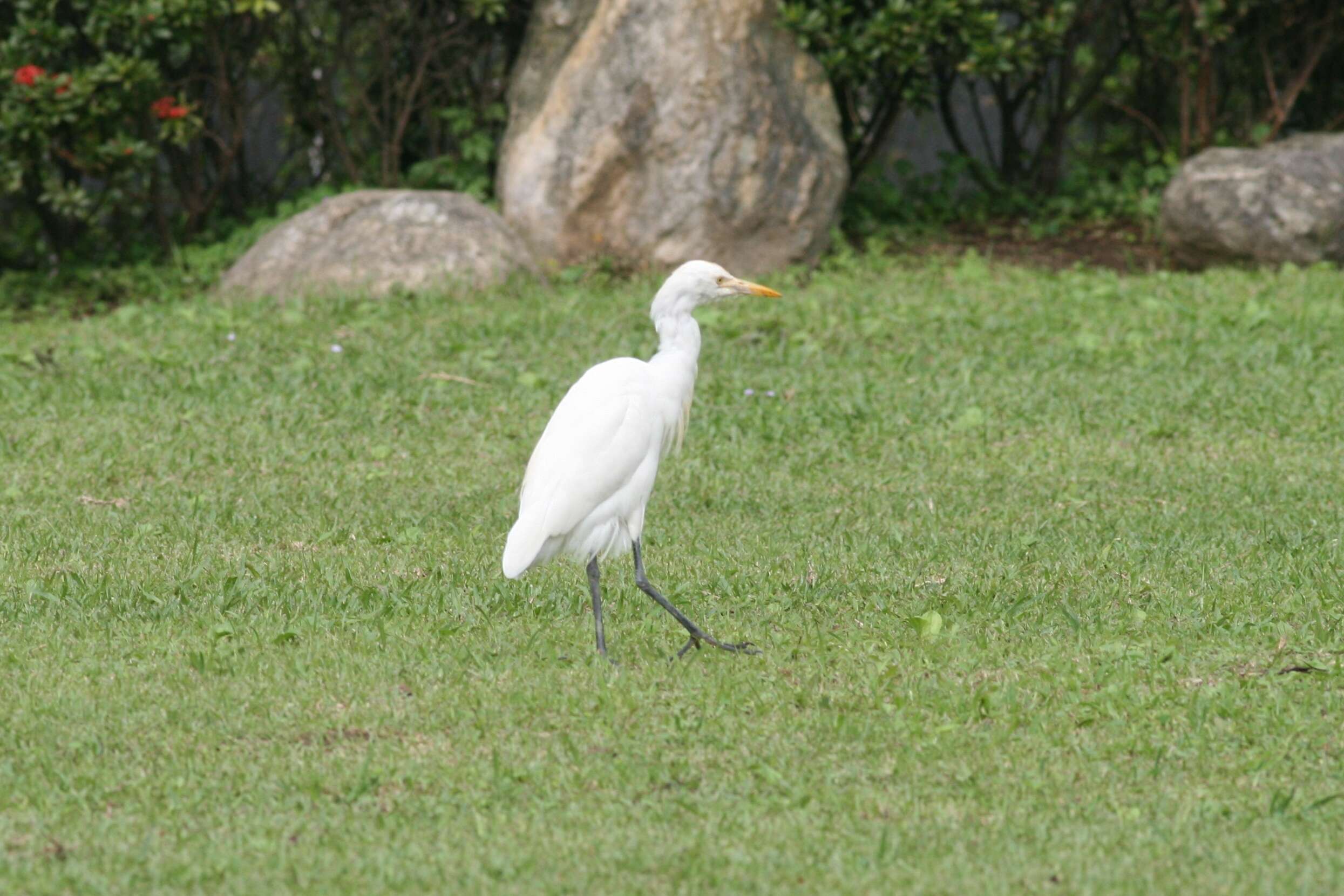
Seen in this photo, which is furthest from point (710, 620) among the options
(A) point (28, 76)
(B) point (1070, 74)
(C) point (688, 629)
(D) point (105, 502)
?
(B) point (1070, 74)

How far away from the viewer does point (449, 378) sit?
8398 millimetres

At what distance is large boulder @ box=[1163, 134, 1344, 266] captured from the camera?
10766 millimetres

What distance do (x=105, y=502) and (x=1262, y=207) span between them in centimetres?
745

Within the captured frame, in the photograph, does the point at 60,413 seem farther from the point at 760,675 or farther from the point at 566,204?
the point at 760,675

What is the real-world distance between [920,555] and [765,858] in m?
2.38

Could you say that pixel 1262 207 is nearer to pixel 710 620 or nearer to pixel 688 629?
pixel 710 620

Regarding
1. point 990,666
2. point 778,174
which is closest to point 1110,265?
point 778,174

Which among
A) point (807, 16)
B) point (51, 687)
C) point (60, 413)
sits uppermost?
point (807, 16)

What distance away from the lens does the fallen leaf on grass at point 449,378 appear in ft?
27.4

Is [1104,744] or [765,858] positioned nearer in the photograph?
[765,858]

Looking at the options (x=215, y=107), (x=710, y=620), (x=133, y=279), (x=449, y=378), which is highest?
(x=215, y=107)

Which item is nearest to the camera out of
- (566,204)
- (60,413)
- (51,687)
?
(51,687)

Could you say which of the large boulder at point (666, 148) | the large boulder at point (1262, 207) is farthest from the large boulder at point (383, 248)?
the large boulder at point (1262, 207)

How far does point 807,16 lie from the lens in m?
10.9
